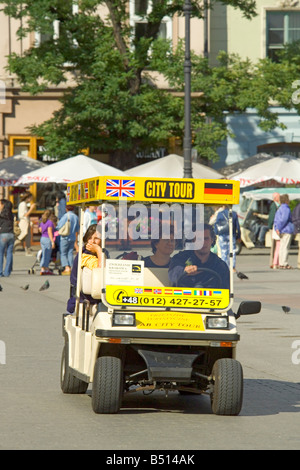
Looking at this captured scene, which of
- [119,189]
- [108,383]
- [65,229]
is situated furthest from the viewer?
[65,229]

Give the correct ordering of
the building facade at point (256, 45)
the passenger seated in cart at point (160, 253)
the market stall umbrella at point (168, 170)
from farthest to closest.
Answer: the building facade at point (256, 45), the market stall umbrella at point (168, 170), the passenger seated in cart at point (160, 253)

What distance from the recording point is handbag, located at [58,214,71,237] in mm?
25188

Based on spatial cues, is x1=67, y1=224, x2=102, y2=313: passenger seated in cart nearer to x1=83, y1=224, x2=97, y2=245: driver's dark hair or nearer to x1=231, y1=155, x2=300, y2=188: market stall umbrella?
x1=83, y1=224, x2=97, y2=245: driver's dark hair

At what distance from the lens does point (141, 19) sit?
111ft

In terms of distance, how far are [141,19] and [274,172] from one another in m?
6.42

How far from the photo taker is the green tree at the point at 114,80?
106 feet

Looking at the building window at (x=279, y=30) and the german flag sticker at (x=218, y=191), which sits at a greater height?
the building window at (x=279, y=30)

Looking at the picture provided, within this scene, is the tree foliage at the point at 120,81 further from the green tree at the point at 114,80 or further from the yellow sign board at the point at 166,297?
the yellow sign board at the point at 166,297

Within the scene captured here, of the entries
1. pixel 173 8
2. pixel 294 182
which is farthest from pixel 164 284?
pixel 173 8

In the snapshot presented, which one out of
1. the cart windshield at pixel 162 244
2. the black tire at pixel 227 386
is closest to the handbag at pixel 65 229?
the cart windshield at pixel 162 244

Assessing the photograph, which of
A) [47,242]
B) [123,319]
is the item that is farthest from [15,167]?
[123,319]

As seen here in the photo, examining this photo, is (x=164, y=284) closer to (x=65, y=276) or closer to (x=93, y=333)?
(x=93, y=333)

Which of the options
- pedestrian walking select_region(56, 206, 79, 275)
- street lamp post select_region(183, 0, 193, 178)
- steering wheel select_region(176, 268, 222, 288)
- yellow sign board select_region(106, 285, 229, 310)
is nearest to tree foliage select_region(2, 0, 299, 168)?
street lamp post select_region(183, 0, 193, 178)

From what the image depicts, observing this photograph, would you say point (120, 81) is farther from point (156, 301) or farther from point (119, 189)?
point (156, 301)
